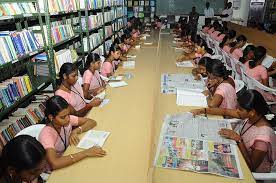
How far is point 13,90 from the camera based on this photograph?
99.8 inches

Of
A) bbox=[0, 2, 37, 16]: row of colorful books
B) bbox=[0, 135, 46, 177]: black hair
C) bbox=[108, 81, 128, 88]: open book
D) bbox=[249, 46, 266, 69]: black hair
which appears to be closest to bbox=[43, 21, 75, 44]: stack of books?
bbox=[0, 2, 37, 16]: row of colorful books

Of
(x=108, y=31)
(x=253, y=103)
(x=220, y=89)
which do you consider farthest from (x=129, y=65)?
(x=108, y=31)

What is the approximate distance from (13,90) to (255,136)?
7.34ft

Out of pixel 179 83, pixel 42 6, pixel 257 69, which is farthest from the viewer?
pixel 257 69

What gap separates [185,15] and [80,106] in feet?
31.7

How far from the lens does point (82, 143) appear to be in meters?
1.71

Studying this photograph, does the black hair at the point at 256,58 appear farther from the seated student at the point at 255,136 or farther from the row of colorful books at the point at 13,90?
the row of colorful books at the point at 13,90

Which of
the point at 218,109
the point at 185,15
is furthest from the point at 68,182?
the point at 185,15

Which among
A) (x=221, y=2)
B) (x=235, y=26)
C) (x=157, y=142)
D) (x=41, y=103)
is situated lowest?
(x=41, y=103)

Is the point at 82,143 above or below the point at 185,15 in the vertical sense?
below

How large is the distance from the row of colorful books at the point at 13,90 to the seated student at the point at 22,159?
1.23 metres

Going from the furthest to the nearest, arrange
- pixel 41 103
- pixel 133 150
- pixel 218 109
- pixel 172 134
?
pixel 41 103
pixel 218 109
pixel 172 134
pixel 133 150

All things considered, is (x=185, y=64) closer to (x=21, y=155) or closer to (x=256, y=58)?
(x=256, y=58)

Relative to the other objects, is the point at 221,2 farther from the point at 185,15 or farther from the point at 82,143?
the point at 82,143
